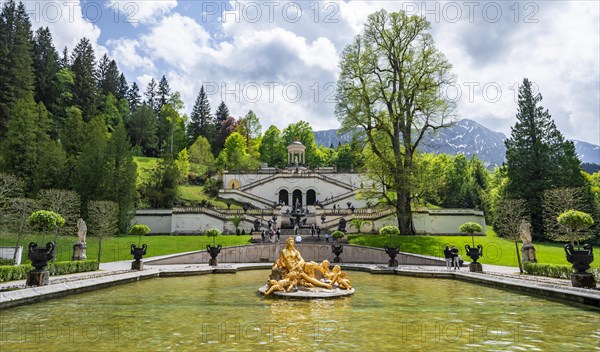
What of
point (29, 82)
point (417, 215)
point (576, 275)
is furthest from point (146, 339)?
point (29, 82)

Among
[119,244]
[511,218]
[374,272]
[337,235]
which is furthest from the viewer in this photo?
[337,235]

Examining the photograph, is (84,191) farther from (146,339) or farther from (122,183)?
(146,339)

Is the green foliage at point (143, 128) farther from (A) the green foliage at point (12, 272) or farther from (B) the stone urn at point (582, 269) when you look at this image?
(B) the stone urn at point (582, 269)

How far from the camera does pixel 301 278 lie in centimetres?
1259

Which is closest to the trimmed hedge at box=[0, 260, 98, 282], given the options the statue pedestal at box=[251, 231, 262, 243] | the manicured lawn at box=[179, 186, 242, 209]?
the statue pedestal at box=[251, 231, 262, 243]

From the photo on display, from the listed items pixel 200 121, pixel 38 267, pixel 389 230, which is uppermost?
pixel 200 121

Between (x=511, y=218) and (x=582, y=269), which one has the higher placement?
(x=511, y=218)

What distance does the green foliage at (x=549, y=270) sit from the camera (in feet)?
48.4

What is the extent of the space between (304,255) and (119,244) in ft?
46.0

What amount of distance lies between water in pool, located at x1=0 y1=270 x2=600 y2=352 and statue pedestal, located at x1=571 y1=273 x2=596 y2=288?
1.82 metres

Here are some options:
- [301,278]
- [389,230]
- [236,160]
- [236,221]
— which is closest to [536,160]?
[389,230]

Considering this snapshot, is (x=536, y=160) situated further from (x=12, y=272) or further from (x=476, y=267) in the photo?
(x=12, y=272)

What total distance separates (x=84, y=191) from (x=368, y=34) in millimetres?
28998

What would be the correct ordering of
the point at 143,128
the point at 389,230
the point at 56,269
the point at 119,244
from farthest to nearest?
the point at 143,128
the point at 119,244
the point at 389,230
the point at 56,269
